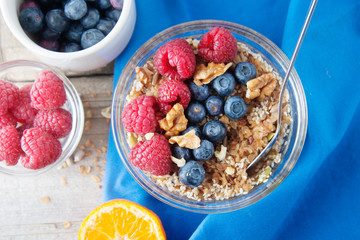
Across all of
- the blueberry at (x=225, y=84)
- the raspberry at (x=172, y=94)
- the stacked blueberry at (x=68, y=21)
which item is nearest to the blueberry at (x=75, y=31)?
the stacked blueberry at (x=68, y=21)

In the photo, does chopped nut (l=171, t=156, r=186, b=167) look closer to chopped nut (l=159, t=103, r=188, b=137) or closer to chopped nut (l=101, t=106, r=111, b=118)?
chopped nut (l=159, t=103, r=188, b=137)

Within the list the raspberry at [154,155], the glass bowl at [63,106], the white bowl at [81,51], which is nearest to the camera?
the raspberry at [154,155]

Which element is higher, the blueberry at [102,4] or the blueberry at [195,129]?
the blueberry at [102,4]

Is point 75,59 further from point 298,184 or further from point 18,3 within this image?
point 298,184

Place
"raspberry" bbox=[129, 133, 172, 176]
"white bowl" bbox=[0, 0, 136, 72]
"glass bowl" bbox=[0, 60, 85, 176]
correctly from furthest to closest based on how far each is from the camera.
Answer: "glass bowl" bbox=[0, 60, 85, 176]
"white bowl" bbox=[0, 0, 136, 72]
"raspberry" bbox=[129, 133, 172, 176]

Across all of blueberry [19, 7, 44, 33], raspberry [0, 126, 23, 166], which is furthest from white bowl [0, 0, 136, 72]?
raspberry [0, 126, 23, 166]

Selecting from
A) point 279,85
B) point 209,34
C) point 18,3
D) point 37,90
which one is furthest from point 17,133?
point 279,85

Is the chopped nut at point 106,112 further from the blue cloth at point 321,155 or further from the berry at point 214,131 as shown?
the berry at point 214,131
